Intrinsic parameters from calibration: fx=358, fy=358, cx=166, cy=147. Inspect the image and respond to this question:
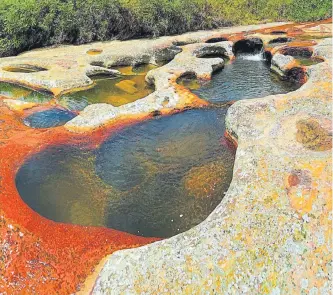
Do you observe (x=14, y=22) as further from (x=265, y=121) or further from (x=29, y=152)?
(x=265, y=121)

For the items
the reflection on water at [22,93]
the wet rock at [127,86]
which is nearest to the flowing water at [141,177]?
the wet rock at [127,86]

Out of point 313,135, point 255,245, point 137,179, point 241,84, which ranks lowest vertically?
point 241,84

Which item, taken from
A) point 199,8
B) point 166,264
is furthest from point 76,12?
point 166,264

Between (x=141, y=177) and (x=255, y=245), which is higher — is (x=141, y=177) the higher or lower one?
the lower one

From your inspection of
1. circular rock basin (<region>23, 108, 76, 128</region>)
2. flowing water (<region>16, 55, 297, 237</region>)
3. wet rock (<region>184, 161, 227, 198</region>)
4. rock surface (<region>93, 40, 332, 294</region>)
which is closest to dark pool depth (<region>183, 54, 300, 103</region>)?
flowing water (<region>16, 55, 297, 237</region>)

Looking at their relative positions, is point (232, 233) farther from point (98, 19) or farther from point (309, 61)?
point (98, 19)

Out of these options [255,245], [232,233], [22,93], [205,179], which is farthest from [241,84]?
[255,245]
